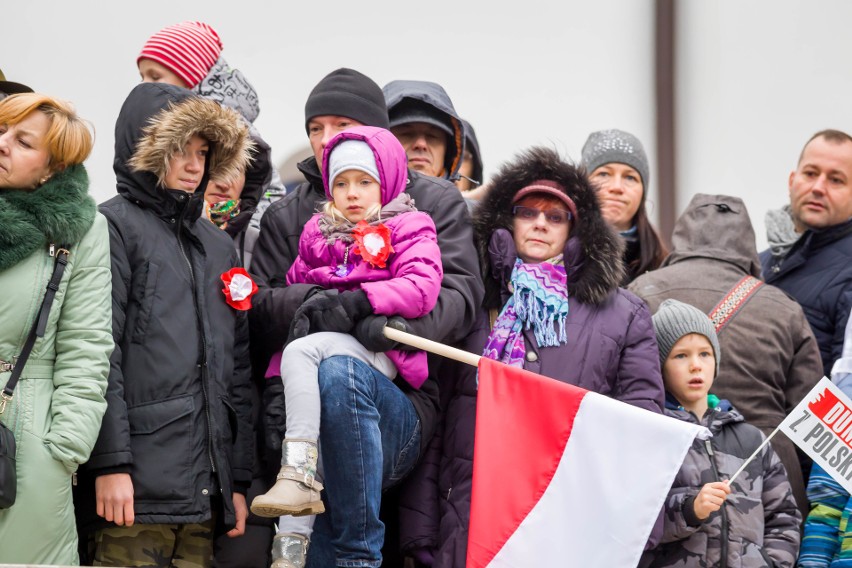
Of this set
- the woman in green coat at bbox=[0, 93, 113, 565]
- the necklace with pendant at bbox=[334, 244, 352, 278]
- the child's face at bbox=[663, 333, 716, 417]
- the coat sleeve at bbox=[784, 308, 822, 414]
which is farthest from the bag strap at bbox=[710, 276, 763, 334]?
the woman in green coat at bbox=[0, 93, 113, 565]

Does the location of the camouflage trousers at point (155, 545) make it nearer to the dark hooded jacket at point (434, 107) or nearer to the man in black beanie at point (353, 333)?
the man in black beanie at point (353, 333)

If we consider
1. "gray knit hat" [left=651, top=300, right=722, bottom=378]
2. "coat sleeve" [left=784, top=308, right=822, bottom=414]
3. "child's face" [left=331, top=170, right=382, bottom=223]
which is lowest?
"coat sleeve" [left=784, top=308, right=822, bottom=414]

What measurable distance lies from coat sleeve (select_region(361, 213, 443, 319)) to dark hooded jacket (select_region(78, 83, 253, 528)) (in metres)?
0.59

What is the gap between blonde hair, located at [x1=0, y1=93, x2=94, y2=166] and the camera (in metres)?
4.39

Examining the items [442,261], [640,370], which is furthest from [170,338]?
[640,370]

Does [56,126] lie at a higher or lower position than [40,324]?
higher

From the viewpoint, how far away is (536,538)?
454 centimetres

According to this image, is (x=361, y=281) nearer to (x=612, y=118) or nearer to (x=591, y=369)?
(x=591, y=369)

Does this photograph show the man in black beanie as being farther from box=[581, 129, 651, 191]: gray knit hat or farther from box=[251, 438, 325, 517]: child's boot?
box=[581, 129, 651, 191]: gray knit hat

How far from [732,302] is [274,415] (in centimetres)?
206

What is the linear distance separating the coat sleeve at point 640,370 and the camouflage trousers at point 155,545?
1.56m

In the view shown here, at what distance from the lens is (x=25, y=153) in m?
4.37

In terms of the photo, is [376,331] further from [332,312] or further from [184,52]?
[184,52]

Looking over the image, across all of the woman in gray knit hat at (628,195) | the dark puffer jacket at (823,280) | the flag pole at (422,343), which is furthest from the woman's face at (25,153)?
the dark puffer jacket at (823,280)
